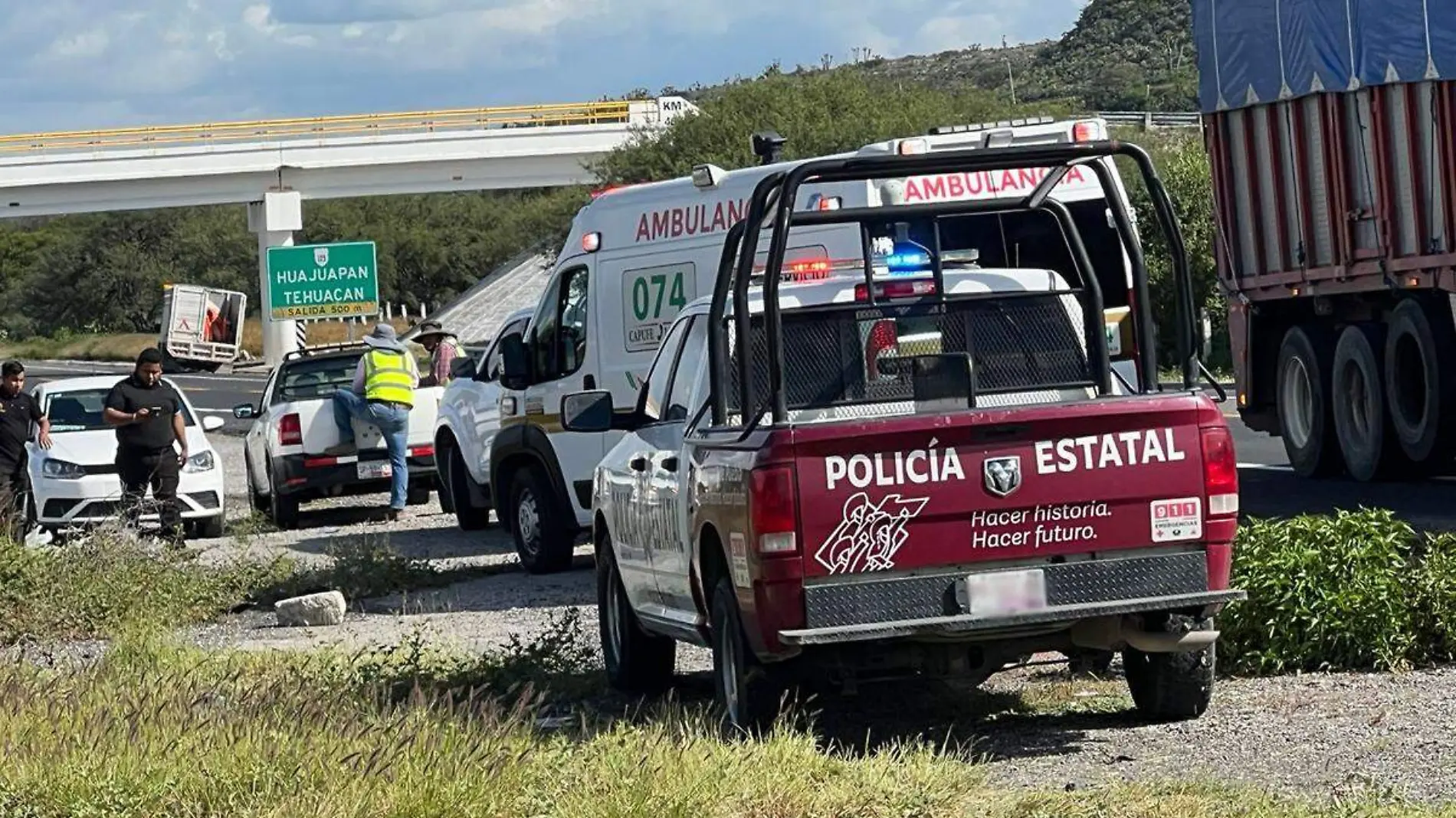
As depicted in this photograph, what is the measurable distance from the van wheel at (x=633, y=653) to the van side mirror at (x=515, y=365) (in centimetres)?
541

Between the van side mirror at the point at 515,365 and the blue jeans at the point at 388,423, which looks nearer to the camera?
the van side mirror at the point at 515,365

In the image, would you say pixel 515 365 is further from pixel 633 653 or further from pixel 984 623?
pixel 984 623

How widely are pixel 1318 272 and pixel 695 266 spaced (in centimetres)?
621

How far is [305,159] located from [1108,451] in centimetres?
6404

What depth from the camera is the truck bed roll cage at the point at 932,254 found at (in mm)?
8492

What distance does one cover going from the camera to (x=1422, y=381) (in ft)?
61.0

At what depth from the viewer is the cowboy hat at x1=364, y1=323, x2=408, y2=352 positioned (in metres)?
21.5

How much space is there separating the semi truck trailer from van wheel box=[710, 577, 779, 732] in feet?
32.3

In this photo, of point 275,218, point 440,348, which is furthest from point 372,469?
point 275,218

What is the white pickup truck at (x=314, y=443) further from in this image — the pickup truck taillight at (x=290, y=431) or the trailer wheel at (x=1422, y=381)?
the trailer wheel at (x=1422, y=381)

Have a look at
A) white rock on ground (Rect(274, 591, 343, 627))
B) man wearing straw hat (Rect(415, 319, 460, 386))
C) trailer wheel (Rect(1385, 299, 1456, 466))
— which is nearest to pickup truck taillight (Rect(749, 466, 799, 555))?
white rock on ground (Rect(274, 591, 343, 627))

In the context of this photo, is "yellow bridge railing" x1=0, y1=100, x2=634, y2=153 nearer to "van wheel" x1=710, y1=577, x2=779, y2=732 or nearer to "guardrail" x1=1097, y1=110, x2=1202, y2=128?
"guardrail" x1=1097, y1=110, x2=1202, y2=128

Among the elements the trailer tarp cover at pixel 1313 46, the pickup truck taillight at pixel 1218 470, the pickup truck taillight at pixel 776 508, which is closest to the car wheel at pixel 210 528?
the trailer tarp cover at pixel 1313 46

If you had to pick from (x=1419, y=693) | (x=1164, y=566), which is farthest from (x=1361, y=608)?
(x=1164, y=566)
